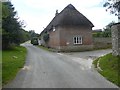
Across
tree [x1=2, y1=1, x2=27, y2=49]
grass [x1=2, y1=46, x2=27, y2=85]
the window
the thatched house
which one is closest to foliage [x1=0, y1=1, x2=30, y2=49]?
tree [x1=2, y1=1, x2=27, y2=49]

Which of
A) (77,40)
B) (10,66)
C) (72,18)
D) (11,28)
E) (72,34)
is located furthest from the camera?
(72,18)

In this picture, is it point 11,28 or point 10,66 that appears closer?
point 10,66

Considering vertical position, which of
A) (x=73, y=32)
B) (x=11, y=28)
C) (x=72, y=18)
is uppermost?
(x=72, y=18)

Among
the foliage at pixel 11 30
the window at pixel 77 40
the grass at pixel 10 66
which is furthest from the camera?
the window at pixel 77 40

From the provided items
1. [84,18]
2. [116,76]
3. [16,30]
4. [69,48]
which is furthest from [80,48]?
[116,76]

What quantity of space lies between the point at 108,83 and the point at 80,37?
1257 inches

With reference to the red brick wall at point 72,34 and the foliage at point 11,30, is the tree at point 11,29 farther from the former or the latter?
the red brick wall at point 72,34

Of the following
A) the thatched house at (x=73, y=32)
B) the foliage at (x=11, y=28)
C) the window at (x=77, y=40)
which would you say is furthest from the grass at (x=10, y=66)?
the window at (x=77, y=40)

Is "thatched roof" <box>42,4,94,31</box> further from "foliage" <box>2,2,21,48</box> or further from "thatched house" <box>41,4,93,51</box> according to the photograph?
"foliage" <box>2,2,21,48</box>

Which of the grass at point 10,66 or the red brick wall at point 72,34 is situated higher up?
the red brick wall at point 72,34

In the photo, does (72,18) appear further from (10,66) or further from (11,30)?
(10,66)

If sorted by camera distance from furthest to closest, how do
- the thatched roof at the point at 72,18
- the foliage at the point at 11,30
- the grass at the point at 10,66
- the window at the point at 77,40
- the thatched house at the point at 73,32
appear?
the window at the point at 77,40, the thatched roof at the point at 72,18, the thatched house at the point at 73,32, the foliage at the point at 11,30, the grass at the point at 10,66

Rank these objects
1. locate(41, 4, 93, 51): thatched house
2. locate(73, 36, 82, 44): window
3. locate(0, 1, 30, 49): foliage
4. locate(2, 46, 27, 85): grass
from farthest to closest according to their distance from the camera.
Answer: locate(73, 36, 82, 44): window, locate(41, 4, 93, 51): thatched house, locate(0, 1, 30, 49): foliage, locate(2, 46, 27, 85): grass

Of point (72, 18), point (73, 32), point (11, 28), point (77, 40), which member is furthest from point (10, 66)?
point (72, 18)
